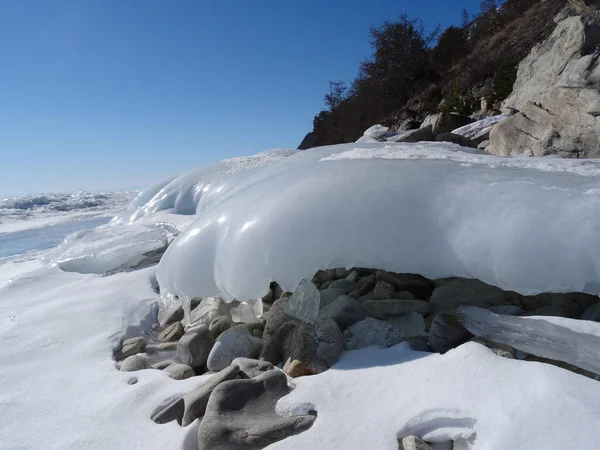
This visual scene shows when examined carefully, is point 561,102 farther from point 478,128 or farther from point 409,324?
point 409,324

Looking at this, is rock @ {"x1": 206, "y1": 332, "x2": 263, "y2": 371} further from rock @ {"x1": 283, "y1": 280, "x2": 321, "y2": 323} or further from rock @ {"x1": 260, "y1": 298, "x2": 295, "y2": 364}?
rock @ {"x1": 283, "y1": 280, "x2": 321, "y2": 323}

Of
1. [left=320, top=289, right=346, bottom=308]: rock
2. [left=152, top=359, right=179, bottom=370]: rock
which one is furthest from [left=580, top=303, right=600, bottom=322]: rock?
[left=152, top=359, right=179, bottom=370]: rock

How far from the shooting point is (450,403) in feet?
3.72

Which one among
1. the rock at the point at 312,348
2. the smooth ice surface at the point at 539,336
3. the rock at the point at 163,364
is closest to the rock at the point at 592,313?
the smooth ice surface at the point at 539,336

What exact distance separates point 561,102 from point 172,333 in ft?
10.4

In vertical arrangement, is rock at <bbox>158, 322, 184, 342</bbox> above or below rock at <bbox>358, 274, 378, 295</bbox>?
below

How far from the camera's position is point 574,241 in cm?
129

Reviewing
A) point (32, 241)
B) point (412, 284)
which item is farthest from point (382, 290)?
point (32, 241)

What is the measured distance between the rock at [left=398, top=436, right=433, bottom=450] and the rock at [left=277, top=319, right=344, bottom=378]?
44 centimetres

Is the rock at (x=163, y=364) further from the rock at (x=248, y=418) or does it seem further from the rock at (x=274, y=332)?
the rock at (x=248, y=418)

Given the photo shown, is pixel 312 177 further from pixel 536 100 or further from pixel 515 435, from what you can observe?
pixel 536 100

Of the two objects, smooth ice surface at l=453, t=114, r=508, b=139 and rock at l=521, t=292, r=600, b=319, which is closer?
rock at l=521, t=292, r=600, b=319

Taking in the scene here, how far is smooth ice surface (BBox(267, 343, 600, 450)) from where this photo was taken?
3.22ft

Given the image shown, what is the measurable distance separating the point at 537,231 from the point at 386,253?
494mm
